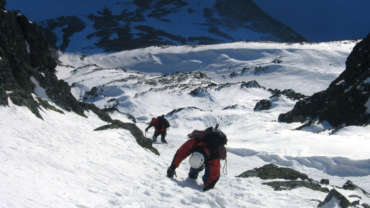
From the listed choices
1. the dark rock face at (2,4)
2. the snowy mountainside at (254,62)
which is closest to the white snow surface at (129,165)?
the dark rock face at (2,4)

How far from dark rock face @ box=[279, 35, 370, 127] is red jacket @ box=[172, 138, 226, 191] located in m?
21.1

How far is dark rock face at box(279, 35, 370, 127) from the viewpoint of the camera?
30188mm

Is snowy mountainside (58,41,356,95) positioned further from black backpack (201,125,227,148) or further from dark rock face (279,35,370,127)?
black backpack (201,125,227,148)

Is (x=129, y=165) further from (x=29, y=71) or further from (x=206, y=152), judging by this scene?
(x=29, y=71)

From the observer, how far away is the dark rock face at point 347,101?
30.2m

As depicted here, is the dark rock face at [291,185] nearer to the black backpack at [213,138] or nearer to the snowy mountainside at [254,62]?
the black backpack at [213,138]

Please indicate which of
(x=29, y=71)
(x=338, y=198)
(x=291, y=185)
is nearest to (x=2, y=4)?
(x=29, y=71)

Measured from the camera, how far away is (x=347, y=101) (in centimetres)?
3177

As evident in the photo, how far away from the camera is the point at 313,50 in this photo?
151m

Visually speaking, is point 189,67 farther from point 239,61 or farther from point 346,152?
point 346,152

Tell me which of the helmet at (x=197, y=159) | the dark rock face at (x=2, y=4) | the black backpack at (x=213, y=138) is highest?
the dark rock face at (x=2, y=4)

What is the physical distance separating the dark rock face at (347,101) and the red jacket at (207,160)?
21.1 m

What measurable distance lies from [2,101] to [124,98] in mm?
74348

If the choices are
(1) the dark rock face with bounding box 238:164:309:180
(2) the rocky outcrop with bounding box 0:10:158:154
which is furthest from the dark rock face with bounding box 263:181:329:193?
(2) the rocky outcrop with bounding box 0:10:158:154
